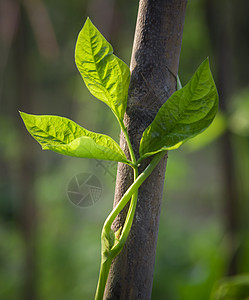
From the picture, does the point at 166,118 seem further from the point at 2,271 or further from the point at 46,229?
the point at 46,229

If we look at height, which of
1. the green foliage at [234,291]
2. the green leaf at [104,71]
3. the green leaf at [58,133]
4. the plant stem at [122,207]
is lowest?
the green foliage at [234,291]

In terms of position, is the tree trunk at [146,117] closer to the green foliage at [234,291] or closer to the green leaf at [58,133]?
the green leaf at [58,133]

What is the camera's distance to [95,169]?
1.88 feet

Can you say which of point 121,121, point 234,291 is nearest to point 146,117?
point 121,121

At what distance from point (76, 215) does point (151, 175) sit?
111 inches

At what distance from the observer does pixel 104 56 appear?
0.74 ft

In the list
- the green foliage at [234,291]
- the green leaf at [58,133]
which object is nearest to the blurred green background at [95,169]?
the green leaf at [58,133]

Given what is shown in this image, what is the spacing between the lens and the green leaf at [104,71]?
224 mm

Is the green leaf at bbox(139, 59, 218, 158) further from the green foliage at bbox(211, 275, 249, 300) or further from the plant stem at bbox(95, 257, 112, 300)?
the green foliage at bbox(211, 275, 249, 300)

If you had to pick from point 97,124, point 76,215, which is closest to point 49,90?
point 76,215

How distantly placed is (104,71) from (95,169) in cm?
35

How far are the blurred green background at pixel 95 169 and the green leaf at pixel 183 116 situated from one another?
0.09 meters

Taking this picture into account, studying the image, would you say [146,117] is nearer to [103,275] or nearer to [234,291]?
[103,275]

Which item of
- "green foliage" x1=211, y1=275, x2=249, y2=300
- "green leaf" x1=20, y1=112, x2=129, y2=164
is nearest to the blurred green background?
"green leaf" x1=20, y1=112, x2=129, y2=164
